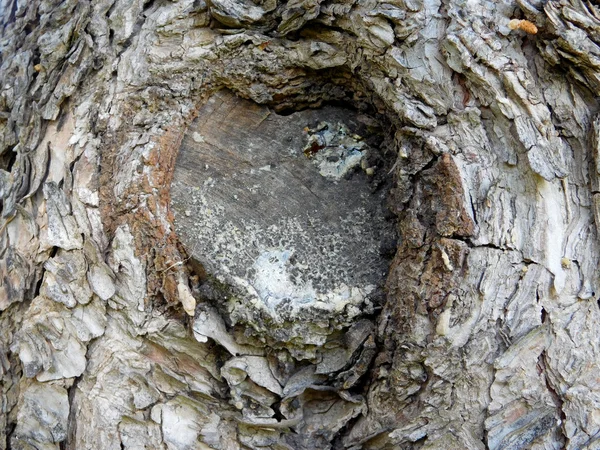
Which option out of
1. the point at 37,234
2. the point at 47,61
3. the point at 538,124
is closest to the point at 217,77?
the point at 47,61

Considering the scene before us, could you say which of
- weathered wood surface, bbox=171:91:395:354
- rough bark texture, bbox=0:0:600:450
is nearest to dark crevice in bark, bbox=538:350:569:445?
rough bark texture, bbox=0:0:600:450

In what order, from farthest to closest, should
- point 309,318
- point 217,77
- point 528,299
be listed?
point 217,77 → point 309,318 → point 528,299

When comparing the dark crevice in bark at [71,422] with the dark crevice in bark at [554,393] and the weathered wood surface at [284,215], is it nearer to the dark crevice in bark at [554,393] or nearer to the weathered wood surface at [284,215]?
the weathered wood surface at [284,215]

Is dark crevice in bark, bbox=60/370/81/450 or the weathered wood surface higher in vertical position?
the weathered wood surface

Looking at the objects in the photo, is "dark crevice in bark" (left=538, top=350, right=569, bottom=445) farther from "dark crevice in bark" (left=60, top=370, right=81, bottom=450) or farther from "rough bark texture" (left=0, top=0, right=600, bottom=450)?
"dark crevice in bark" (left=60, top=370, right=81, bottom=450)

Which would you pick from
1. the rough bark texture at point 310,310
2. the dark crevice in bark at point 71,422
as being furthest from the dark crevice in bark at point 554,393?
the dark crevice in bark at point 71,422

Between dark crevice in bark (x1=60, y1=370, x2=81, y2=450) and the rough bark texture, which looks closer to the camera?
the rough bark texture

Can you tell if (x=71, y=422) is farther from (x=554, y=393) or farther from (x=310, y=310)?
(x=554, y=393)

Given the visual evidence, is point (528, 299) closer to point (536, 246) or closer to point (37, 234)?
point (536, 246)

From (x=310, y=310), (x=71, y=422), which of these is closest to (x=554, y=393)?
(x=310, y=310)
